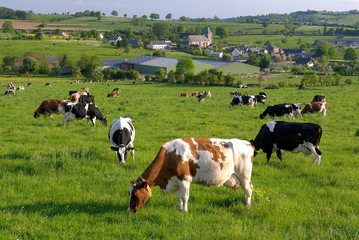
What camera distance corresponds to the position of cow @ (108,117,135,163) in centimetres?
1214

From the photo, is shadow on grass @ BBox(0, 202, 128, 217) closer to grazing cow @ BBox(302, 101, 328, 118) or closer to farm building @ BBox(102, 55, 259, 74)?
grazing cow @ BBox(302, 101, 328, 118)

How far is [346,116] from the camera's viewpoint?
2548cm

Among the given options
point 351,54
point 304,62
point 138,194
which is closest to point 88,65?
point 304,62

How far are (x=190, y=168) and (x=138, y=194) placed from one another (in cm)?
119

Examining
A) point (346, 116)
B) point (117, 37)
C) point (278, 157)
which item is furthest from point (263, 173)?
point (117, 37)

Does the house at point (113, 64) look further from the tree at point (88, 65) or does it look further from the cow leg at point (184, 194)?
the cow leg at point (184, 194)

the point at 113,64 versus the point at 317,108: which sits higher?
the point at 317,108

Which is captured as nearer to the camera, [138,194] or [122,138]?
[138,194]

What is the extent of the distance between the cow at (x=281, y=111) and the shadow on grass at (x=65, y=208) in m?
17.3

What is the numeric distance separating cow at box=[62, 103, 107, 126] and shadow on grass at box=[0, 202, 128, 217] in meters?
12.0

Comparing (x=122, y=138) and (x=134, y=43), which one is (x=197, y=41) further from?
(x=122, y=138)

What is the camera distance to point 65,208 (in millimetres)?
8375

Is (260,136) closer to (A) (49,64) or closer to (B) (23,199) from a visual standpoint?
(B) (23,199)

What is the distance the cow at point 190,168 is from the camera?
8305mm
